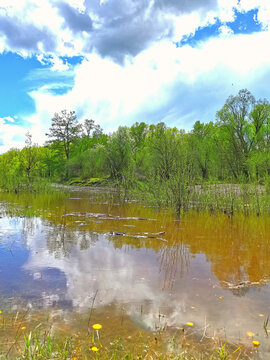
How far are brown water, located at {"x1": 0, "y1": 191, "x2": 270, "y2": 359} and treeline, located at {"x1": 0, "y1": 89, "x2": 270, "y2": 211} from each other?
17.0ft

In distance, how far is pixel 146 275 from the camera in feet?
14.5

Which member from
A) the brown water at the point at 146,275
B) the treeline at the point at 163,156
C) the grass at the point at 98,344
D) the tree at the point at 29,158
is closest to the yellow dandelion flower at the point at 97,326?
the grass at the point at 98,344

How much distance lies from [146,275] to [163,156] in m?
12.5

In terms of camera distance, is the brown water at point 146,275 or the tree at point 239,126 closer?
the brown water at point 146,275

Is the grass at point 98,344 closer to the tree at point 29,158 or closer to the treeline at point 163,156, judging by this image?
the treeline at point 163,156

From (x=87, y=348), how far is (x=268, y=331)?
6.48ft

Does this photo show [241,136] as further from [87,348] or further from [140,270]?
[87,348]

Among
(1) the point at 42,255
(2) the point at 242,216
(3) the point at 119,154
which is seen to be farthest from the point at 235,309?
(3) the point at 119,154

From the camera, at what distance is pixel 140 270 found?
15.3 feet

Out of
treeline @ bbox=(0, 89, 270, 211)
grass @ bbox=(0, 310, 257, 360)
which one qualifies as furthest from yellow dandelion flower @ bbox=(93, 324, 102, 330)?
treeline @ bbox=(0, 89, 270, 211)

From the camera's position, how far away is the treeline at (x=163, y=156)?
1597cm

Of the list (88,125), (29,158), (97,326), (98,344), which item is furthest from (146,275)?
(88,125)

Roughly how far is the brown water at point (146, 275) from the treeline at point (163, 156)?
5.17 metres

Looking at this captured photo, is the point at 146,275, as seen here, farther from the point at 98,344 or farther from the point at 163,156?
the point at 163,156
